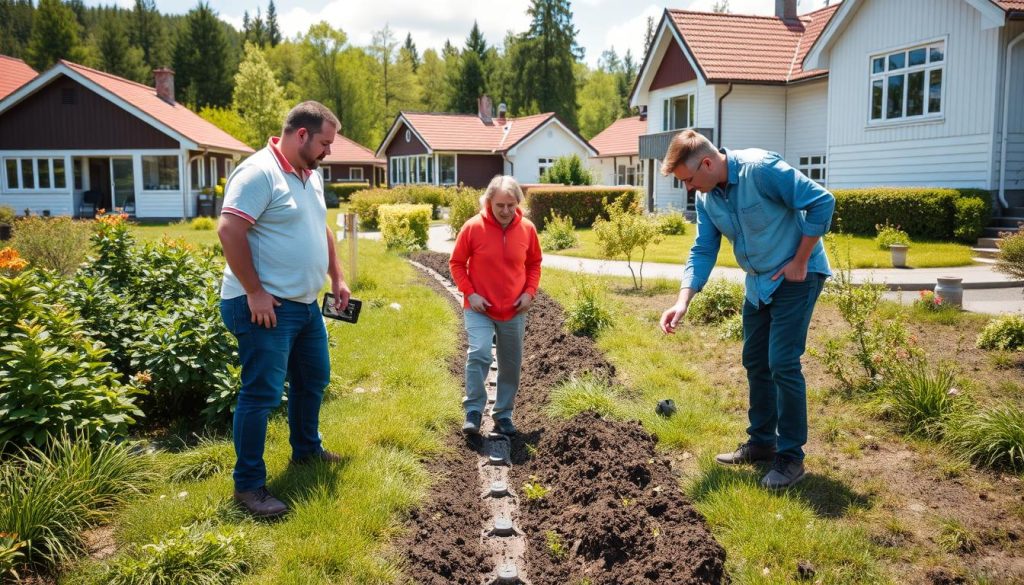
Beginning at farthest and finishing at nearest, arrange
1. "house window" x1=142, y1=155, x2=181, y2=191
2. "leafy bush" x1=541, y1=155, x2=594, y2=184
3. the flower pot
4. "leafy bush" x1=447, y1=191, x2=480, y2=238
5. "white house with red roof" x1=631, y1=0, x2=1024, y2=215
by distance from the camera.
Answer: "leafy bush" x1=541, y1=155, x2=594, y2=184 < "house window" x1=142, y1=155, x2=181, y2=191 < "leafy bush" x1=447, y1=191, x2=480, y2=238 < "white house with red roof" x1=631, y1=0, x2=1024, y2=215 < the flower pot

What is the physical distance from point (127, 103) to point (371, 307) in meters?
24.2

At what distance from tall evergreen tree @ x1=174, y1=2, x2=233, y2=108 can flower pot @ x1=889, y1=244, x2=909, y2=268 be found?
6099cm

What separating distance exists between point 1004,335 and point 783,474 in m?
3.42

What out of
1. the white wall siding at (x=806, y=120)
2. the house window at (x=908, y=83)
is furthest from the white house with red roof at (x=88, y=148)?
the house window at (x=908, y=83)

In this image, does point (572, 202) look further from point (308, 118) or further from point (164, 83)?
point (164, 83)

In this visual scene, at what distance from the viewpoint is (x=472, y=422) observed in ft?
17.6

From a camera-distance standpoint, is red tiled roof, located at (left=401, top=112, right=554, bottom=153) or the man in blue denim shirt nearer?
the man in blue denim shirt

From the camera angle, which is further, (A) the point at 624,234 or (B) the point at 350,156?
(B) the point at 350,156

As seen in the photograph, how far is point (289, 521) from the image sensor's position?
3682 millimetres

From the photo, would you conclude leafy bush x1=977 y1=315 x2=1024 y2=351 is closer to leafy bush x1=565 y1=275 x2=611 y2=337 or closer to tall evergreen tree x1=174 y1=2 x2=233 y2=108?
leafy bush x1=565 y1=275 x2=611 y2=337

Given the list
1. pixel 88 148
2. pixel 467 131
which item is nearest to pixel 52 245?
pixel 88 148

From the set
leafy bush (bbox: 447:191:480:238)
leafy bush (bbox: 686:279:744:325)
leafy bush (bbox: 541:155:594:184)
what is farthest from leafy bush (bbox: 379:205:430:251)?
leafy bush (bbox: 541:155:594:184)

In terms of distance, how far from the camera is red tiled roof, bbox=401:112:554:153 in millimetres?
42400

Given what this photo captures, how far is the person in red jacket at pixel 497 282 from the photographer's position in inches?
204
